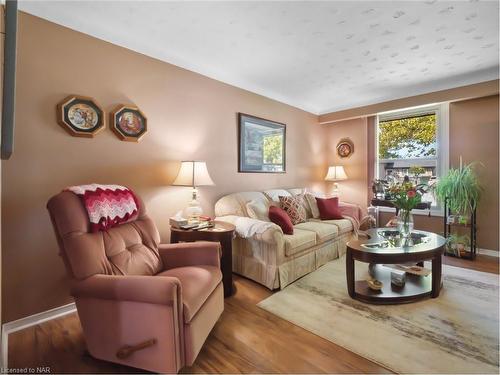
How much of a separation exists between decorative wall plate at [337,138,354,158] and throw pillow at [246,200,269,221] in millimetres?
2541

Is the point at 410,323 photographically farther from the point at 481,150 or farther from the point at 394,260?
the point at 481,150

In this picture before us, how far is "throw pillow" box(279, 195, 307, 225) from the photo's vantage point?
3.29 m

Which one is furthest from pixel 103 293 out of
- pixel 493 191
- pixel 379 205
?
pixel 493 191

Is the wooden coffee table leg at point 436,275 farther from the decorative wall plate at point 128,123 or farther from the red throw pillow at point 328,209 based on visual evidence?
the decorative wall plate at point 128,123

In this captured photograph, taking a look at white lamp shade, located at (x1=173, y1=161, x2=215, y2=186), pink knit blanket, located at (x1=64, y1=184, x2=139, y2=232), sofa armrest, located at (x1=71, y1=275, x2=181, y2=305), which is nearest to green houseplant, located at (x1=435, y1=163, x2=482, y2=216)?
white lamp shade, located at (x1=173, y1=161, x2=215, y2=186)

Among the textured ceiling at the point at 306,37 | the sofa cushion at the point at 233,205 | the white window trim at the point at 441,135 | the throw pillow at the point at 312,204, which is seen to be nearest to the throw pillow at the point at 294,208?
the throw pillow at the point at 312,204

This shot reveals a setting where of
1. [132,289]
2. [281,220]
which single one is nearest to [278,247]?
[281,220]

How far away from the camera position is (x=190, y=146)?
9.57 ft

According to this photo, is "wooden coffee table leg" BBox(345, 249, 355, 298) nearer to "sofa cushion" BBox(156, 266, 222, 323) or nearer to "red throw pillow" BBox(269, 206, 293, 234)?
"red throw pillow" BBox(269, 206, 293, 234)

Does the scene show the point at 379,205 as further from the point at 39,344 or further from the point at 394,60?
the point at 39,344

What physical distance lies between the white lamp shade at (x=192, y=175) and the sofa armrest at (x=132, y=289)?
51.4 inches

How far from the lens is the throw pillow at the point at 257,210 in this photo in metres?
2.97

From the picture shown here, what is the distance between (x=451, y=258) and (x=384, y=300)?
2050mm

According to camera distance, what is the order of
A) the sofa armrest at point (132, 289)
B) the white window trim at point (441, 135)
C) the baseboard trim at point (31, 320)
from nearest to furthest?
1. the sofa armrest at point (132, 289)
2. the baseboard trim at point (31, 320)
3. the white window trim at point (441, 135)
